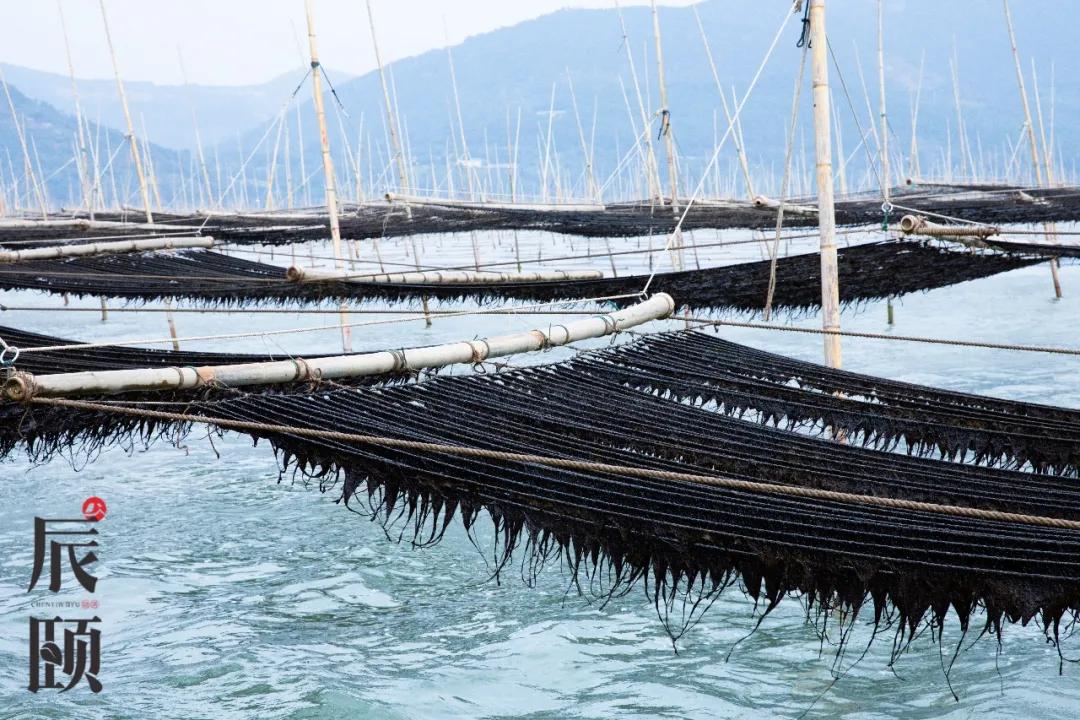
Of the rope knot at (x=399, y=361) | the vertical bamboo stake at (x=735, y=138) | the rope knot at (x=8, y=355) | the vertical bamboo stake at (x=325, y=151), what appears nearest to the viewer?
the rope knot at (x=8, y=355)

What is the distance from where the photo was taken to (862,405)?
178 inches

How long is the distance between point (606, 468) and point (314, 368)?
2.01 metres

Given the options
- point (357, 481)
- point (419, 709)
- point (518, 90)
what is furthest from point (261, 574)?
point (518, 90)

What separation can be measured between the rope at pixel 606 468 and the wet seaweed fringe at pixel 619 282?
4.16 metres

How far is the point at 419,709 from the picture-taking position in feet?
15.9

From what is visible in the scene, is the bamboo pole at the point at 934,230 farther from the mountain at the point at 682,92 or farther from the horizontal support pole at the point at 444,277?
the mountain at the point at 682,92

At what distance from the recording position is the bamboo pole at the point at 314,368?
3.93 m

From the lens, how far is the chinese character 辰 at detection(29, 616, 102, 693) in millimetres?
4812

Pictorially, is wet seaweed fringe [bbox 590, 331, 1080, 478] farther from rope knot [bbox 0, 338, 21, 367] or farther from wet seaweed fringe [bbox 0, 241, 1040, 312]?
rope knot [bbox 0, 338, 21, 367]

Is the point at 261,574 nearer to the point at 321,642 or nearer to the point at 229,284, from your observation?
the point at 321,642

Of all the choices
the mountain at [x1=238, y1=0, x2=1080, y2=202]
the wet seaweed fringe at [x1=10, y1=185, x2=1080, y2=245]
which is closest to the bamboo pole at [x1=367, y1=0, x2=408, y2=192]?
the wet seaweed fringe at [x1=10, y1=185, x2=1080, y2=245]
